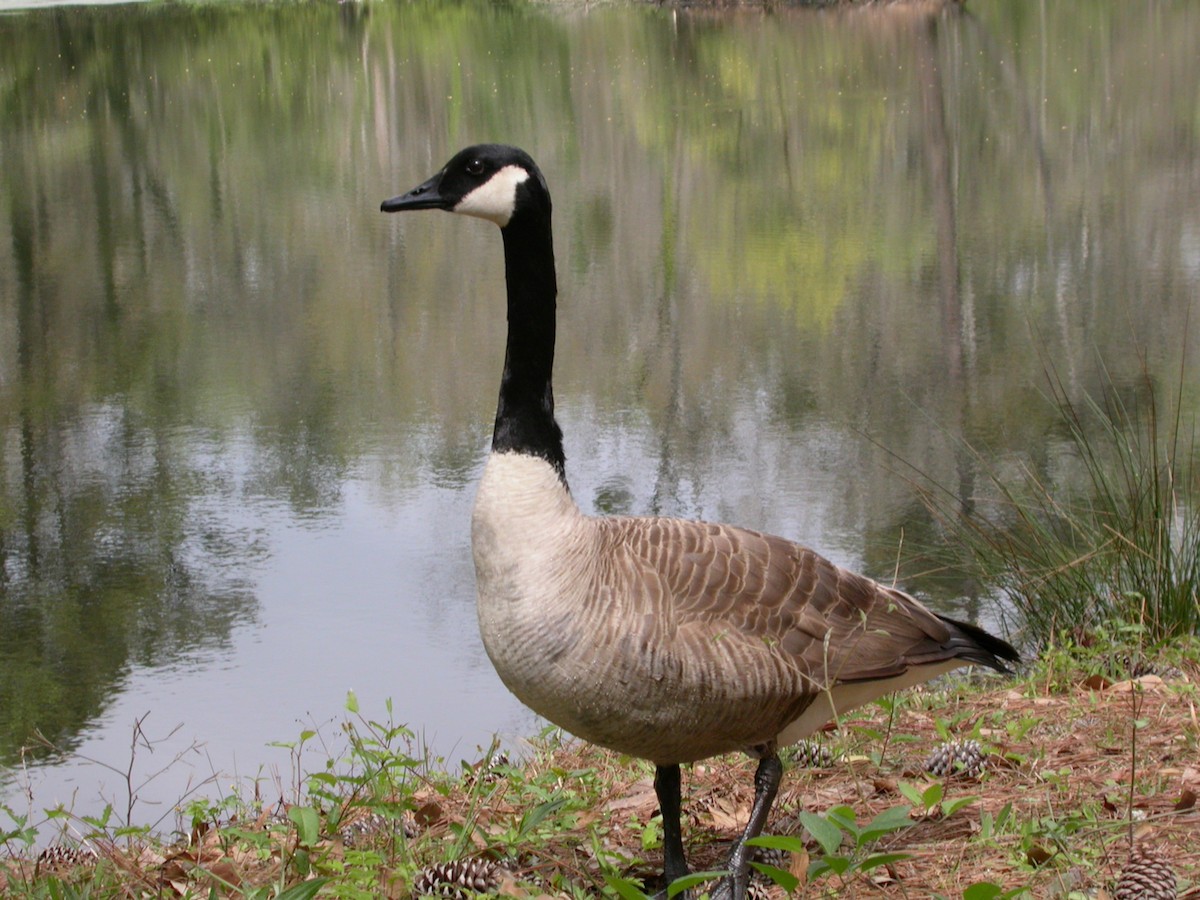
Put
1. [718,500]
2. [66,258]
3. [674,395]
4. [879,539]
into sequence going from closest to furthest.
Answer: [879,539] → [718,500] → [674,395] → [66,258]

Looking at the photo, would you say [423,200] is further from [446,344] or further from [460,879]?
[446,344]

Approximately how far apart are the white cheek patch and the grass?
45.0 inches

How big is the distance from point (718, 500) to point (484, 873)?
4458 mm

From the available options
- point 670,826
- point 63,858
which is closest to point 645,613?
point 670,826

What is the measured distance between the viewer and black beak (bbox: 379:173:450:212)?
9.68 ft

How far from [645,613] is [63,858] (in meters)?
1.63

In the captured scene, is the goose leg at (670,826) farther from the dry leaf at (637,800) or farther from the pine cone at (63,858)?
the pine cone at (63,858)

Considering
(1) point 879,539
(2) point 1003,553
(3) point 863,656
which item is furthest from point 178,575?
(3) point 863,656

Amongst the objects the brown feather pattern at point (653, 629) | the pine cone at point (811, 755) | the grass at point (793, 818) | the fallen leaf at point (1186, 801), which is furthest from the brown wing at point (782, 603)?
the pine cone at point (811, 755)

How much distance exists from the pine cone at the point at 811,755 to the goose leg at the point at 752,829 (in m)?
0.70

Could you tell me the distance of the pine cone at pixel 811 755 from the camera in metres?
3.66

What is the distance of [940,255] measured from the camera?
11219mm

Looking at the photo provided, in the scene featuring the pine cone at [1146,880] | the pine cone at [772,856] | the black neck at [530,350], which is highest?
the black neck at [530,350]

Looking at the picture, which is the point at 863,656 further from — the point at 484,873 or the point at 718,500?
the point at 718,500
